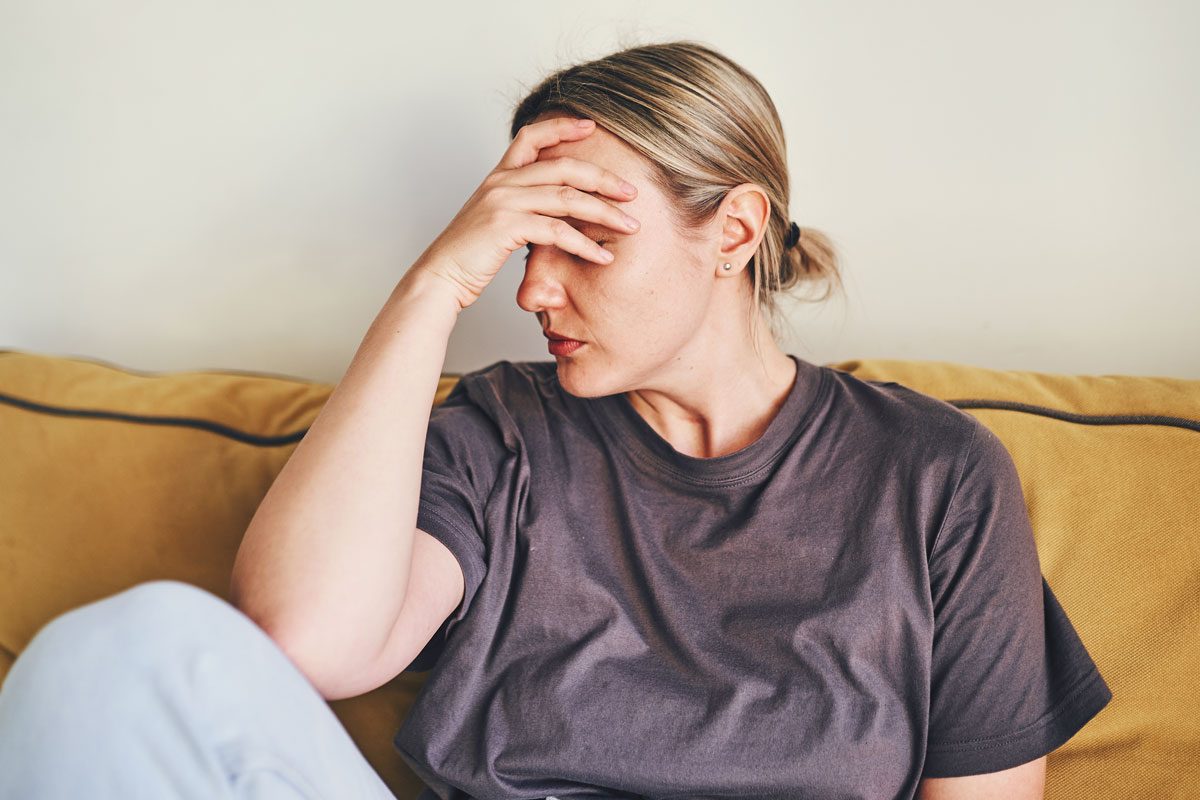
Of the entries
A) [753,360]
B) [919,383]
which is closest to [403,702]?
[753,360]

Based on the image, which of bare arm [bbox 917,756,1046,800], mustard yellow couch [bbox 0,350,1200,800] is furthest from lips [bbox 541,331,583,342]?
bare arm [bbox 917,756,1046,800]

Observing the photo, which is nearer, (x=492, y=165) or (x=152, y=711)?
(x=152, y=711)

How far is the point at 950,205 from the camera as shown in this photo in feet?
4.99

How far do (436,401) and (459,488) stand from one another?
0.87 feet

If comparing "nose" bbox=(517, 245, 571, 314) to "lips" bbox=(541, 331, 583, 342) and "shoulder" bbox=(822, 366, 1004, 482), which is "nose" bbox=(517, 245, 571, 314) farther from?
"shoulder" bbox=(822, 366, 1004, 482)

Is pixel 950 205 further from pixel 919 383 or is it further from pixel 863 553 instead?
pixel 863 553

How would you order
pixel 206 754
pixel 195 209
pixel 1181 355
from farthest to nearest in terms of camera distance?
pixel 195 209 → pixel 1181 355 → pixel 206 754

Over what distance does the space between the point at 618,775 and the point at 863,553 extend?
0.35m

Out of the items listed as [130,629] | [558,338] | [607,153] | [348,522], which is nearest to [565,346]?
[558,338]

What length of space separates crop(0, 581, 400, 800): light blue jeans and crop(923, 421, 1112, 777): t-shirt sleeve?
0.63 m

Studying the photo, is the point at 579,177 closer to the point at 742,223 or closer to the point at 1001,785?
the point at 742,223

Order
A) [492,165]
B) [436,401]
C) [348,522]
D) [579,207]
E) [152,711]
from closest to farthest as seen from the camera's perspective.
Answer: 1. [152,711]
2. [348,522]
3. [579,207]
4. [436,401]
5. [492,165]

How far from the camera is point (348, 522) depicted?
0.91 metres

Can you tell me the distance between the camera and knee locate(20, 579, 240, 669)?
2.27 ft
